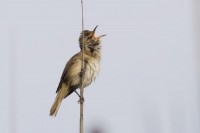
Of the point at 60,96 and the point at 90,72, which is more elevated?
the point at 90,72

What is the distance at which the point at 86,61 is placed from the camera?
245 inches

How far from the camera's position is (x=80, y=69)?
20.7 feet

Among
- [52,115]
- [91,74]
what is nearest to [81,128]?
[52,115]

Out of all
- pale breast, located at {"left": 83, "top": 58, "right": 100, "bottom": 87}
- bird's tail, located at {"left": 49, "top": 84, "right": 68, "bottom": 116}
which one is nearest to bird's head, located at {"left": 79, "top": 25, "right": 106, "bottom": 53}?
pale breast, located at {"left": 83, "top": 58, "right": 100, "bottom": 87}

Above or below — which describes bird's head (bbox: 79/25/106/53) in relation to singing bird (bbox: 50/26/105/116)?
above

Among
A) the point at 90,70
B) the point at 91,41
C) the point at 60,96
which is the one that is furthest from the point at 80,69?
the point at 91,41

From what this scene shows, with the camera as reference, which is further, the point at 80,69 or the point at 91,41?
the point at 91,41

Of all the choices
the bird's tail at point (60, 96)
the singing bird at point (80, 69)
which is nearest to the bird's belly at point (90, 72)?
the singing bird at point (80, 69)

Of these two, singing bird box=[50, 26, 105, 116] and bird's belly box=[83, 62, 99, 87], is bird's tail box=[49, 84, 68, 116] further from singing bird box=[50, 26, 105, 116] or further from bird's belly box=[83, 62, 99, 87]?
bird's belly box=[83, 62, 99, 87]

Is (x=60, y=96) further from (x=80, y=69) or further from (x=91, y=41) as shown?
(x=91, y=41)

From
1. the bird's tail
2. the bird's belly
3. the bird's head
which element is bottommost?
the bird's tail

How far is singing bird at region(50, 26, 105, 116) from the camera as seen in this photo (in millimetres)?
6191

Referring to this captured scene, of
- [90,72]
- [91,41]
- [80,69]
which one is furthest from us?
[91,41]

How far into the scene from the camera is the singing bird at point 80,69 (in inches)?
244
